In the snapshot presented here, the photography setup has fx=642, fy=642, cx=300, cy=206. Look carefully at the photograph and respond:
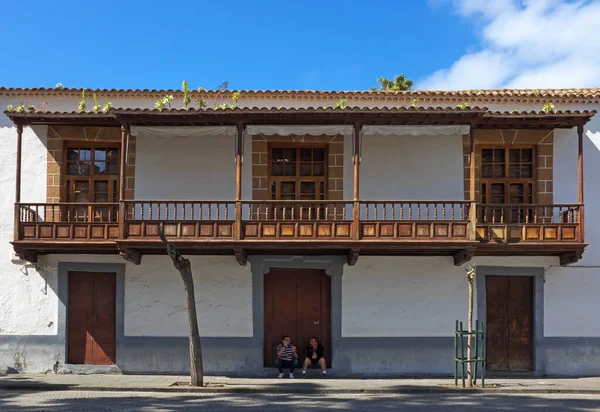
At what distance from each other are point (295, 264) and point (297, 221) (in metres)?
1.46

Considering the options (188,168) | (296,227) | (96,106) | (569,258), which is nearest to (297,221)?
(296,227)

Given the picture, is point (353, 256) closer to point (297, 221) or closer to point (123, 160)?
point (297, 221)

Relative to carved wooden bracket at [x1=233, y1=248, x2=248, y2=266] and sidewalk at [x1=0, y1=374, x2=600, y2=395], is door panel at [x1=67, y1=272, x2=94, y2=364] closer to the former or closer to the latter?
sidewalk at [x1=0, y1=374, x2=600, y2=395]

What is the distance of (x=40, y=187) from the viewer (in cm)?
1363

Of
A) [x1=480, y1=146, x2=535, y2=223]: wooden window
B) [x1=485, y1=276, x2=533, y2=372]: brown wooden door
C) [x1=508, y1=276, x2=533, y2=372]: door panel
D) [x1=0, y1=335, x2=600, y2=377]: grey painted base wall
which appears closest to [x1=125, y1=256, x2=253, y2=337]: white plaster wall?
[x1=0, y1=335, x2=600, y2=377]: grey painted base wall

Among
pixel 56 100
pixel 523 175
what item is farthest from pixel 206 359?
pixel 523 175

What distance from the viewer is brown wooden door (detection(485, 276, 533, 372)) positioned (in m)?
13.4

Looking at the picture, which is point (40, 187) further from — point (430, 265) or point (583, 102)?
point (583, 102)

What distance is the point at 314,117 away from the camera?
1235cm

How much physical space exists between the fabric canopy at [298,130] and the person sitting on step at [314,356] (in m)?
4.24

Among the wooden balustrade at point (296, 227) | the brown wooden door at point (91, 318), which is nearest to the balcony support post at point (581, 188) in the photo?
the wooden balustrade at point (296, 227)

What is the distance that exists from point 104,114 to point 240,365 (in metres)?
5.77

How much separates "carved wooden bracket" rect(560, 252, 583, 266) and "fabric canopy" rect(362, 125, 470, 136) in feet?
10.5

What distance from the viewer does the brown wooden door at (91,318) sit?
44.3ft
